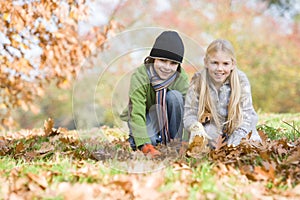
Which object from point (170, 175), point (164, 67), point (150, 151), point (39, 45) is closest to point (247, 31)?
point (39, 45)

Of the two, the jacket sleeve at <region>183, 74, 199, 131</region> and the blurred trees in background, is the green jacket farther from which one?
the blurred trees in background

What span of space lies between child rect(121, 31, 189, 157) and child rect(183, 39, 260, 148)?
13 cm

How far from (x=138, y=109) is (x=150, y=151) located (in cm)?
35

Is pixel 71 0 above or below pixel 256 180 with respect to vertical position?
above

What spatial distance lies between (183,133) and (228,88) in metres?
0.46

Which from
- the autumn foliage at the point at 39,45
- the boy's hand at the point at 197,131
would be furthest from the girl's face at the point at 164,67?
the autumn foliage at the point at 39,45

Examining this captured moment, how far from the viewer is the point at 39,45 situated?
5699 mm

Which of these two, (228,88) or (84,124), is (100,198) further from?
(228,88)

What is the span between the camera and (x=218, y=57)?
2902 mm

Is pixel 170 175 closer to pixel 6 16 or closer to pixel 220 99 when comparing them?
pixel 220 99

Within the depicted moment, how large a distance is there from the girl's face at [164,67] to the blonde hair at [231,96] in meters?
0.23

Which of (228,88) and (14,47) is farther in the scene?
(14,47)

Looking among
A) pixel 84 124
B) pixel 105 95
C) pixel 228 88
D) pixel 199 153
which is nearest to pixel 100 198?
pixel 199 153

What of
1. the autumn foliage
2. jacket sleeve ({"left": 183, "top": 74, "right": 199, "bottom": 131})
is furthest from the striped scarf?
the autumn foliage
